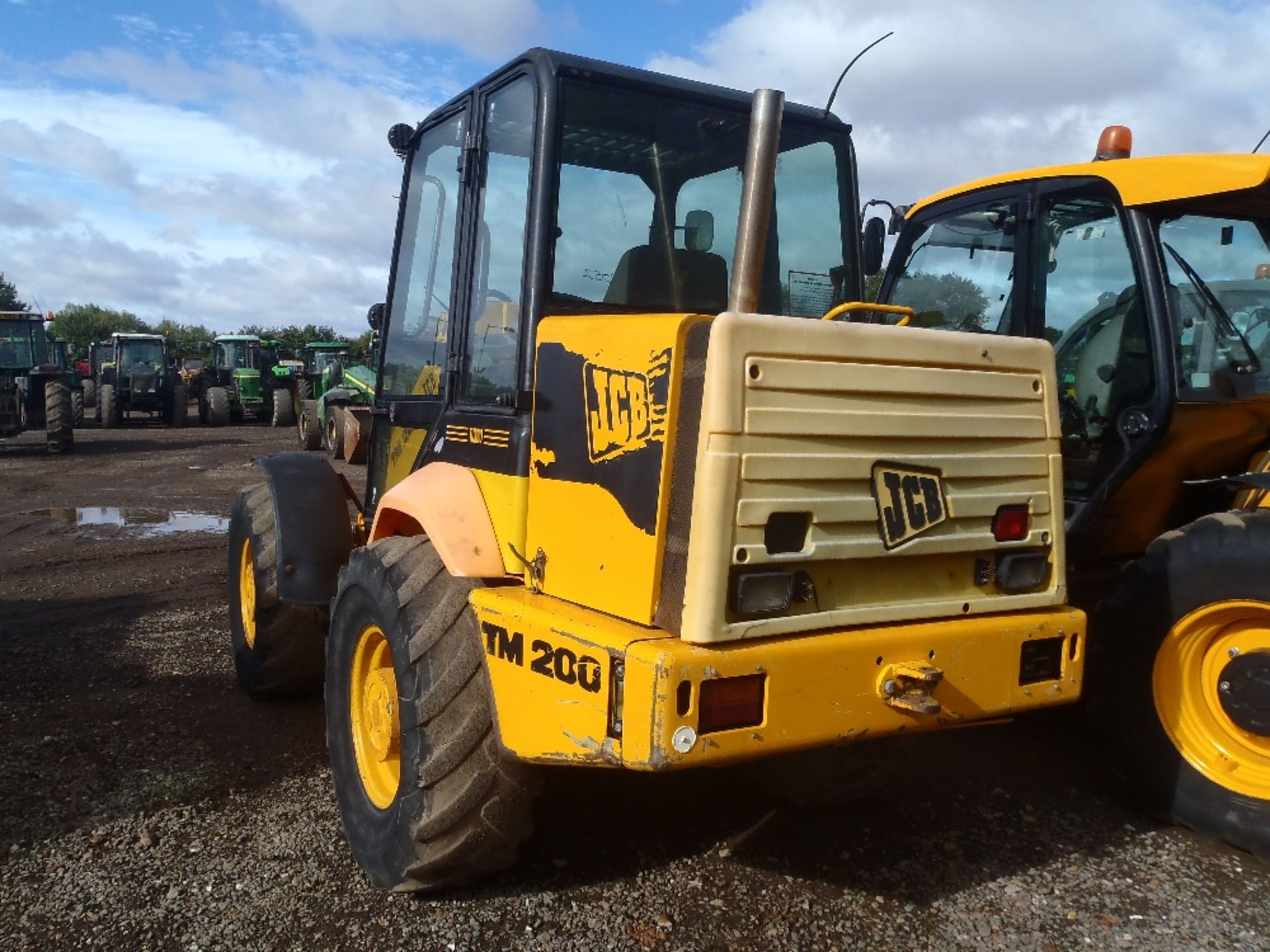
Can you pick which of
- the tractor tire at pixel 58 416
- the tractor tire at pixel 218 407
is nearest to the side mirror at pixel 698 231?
the tractor tire at pixel 58 416

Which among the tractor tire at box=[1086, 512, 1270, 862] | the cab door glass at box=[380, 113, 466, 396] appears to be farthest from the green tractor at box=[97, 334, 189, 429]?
the tractor tire at box=[1086, 512, 1270, 862]

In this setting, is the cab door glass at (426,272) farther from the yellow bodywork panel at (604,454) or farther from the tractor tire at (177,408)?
the tractor tire at (177,408)

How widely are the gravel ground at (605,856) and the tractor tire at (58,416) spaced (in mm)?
14758

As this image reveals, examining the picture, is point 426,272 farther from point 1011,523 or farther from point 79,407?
point 79,407

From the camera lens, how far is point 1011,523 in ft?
9.91

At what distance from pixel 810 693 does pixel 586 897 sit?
102 centimetres

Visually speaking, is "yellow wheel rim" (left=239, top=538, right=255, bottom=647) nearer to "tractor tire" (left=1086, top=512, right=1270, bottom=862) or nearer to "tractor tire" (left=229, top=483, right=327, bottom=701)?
"tractor tire" (left=229, top=483, right=327, bottom=701)

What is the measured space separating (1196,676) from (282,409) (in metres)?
24.5

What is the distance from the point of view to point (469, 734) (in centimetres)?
297

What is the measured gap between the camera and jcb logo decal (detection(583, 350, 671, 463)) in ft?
8.60

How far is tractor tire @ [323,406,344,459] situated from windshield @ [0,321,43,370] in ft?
17.9

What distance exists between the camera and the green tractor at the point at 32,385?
18359 mm

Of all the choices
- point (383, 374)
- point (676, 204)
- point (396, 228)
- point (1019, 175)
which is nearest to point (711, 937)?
point (676, 204)

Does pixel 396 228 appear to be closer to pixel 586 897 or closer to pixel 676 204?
pixel 676 204
